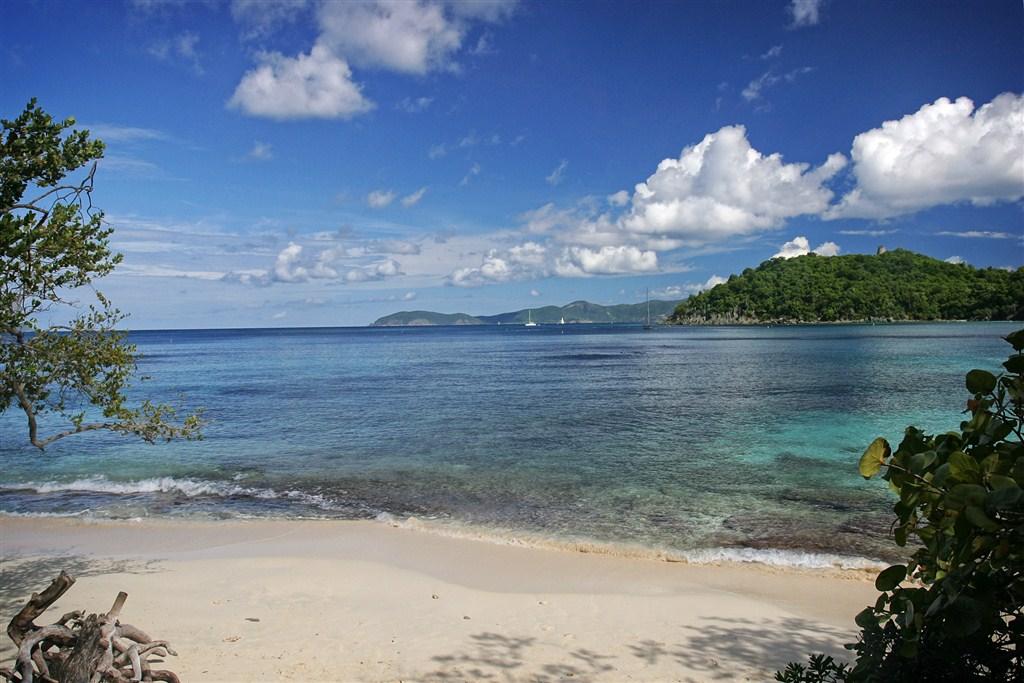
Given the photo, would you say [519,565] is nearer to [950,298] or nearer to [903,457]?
[903,457]

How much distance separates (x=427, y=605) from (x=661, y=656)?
3.94 metres

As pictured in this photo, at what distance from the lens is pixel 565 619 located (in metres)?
9.37

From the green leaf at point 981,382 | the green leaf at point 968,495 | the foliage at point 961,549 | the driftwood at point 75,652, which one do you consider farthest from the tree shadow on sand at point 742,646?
the green leaf at point 968,495

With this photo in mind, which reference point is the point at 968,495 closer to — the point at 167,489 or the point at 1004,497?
the point at 1004,497

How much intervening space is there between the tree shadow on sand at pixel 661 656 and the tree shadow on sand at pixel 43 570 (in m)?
6.90

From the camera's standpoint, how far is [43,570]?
39.5 feet

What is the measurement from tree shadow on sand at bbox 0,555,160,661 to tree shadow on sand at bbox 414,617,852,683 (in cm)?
690

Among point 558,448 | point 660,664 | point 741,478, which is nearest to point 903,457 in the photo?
point 660,664

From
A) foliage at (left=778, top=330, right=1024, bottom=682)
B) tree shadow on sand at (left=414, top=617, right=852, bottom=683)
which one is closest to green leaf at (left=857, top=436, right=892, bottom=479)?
foliage at (left=778, top=330, right=1024, bottom=682)

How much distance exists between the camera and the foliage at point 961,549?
193cm

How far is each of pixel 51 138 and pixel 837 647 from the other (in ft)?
40.3

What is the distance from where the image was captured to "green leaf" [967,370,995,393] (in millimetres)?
2363

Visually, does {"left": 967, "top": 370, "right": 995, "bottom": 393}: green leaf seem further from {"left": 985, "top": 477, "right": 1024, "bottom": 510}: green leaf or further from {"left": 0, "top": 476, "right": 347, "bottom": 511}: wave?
{"left": 0, "top": 476, "right": 347, "bottom": 511}: wave

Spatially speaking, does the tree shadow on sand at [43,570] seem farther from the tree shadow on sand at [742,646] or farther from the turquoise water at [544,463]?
the tree shadow on sand at [742,646]
